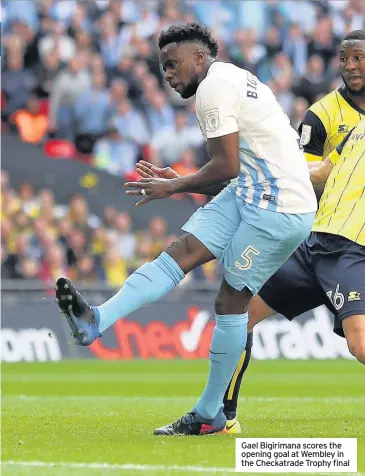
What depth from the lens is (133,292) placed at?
6410 millimetres

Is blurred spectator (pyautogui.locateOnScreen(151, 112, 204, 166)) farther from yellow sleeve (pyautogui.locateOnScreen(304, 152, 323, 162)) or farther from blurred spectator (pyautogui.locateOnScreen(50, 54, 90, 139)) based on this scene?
yellow sleeve (pyautogui.locateOnScreen(304, 152, 323, 162))

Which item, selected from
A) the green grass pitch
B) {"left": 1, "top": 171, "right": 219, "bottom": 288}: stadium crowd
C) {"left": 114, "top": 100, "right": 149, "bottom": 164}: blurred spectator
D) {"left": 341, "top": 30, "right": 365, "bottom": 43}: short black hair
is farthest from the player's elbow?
{"left": 114, "top": 100, "right": 149, "bottom": 164}: blurred spectator

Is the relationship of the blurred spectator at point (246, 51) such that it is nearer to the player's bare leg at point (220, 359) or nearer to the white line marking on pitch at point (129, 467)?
the player's bare leg at point (220, 359)

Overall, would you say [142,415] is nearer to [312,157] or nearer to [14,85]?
[312,157]

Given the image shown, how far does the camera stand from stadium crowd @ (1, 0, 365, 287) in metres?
16.9

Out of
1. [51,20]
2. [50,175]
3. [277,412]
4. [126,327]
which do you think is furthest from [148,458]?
[51,20]

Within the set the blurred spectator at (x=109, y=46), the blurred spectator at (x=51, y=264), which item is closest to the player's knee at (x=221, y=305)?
the blurred spectator at (x=51, y=264)

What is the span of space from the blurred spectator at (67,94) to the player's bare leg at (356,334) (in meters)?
12.1

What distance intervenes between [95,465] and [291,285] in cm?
254

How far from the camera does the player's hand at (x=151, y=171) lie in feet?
21.9

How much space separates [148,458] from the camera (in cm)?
555

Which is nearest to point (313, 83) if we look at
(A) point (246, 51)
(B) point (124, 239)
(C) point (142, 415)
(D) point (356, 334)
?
(A) point (246, 51)

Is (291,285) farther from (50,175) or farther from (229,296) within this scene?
(50,175)

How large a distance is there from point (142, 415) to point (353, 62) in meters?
2.81
